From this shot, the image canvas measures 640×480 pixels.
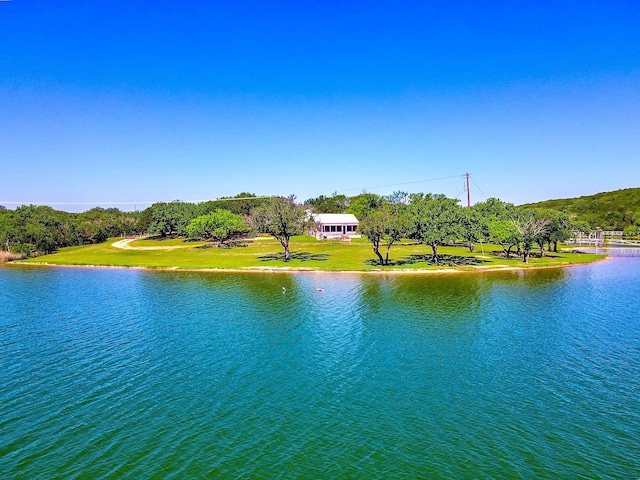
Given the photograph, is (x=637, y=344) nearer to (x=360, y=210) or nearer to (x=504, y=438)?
(x=504, y=438)

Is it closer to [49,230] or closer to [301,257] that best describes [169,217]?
[49,230]

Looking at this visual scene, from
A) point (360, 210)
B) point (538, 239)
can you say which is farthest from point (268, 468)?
point (360, 210)

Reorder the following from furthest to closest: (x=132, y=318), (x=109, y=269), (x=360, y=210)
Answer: (x=360, y=210), (x=109, y=269), (x=132, y=318)

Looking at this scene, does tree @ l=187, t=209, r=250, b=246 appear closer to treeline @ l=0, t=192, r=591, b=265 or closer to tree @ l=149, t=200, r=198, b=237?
treeline @ l=0, t=192, r=591, b=265

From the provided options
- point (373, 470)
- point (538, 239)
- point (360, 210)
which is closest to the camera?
point (373, 470)

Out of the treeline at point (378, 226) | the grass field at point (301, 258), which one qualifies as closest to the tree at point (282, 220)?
the treeline at point (378, 226)

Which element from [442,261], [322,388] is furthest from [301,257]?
[322,388]
